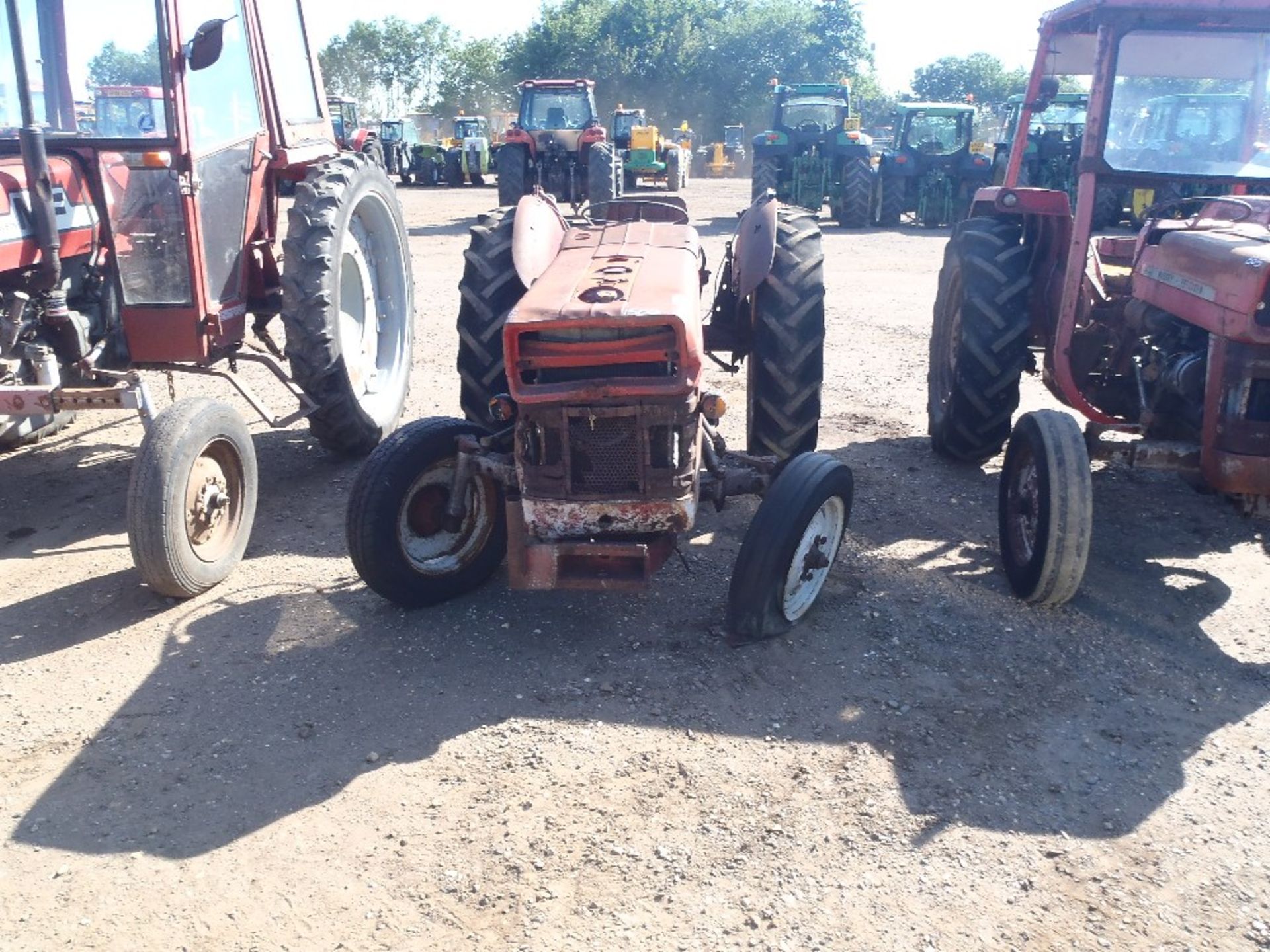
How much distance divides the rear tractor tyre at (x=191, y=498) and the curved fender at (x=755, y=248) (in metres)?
2.11

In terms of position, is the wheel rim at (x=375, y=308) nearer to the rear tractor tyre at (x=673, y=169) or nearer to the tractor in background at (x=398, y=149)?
the rear tractor tyre at (x=673, y=169)

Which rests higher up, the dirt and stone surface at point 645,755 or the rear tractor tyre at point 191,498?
the rear tractor tyre at point 191,498

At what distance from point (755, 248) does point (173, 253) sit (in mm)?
2484

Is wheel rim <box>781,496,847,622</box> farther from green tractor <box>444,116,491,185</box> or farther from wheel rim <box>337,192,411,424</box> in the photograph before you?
green tractor <box>444,116,491,185</box>

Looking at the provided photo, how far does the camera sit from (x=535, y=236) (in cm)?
461

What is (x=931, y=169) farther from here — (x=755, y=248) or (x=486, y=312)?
(x=486, y=312)

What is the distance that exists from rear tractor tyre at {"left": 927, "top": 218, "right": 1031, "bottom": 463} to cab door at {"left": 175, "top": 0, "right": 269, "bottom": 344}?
11.2 feet

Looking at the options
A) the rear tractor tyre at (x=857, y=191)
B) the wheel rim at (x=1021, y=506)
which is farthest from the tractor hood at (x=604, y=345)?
the rear tractor tyre at (x=857, y=191)

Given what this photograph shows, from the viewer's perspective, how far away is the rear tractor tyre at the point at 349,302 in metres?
4.88

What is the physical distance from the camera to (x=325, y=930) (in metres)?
2.46

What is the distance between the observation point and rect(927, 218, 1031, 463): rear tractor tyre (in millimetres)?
5004

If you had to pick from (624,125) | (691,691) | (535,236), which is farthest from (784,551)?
(624,125)

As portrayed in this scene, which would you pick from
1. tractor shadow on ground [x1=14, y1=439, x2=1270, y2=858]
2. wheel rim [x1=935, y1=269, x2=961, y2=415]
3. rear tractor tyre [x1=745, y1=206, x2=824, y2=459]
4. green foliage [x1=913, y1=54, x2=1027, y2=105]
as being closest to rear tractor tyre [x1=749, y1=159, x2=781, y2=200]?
wheel rim [x1=935, y1=269, x2=961, y2=415]

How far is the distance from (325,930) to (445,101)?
6063cm
